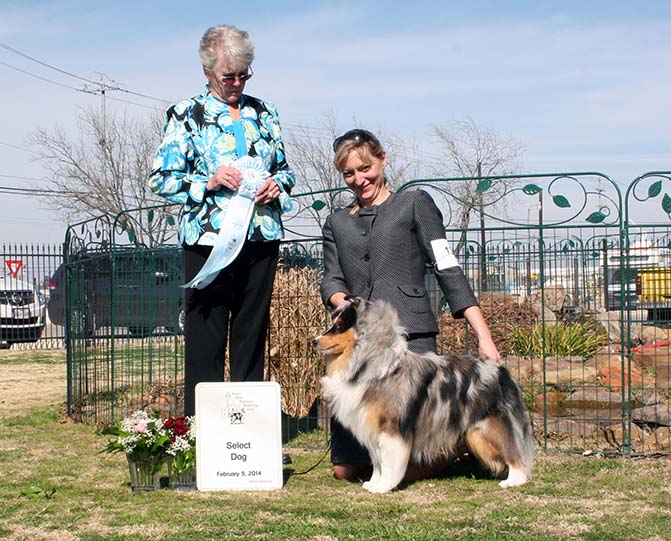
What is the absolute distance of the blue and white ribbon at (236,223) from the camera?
16.3ft

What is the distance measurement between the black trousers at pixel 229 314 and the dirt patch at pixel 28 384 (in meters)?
4.05

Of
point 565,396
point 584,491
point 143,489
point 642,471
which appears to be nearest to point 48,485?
point 143,489

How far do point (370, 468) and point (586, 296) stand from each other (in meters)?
4.47

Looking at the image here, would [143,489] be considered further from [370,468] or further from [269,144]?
[269,144]

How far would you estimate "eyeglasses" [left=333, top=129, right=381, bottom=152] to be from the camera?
508 cm

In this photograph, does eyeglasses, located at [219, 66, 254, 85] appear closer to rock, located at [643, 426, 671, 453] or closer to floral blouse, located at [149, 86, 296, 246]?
floral blouse, located at [149, 86, 296, 246]

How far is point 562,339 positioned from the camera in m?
9.63

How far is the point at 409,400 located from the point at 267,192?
141 cm

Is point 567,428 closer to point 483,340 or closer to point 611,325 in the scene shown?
point 483,340

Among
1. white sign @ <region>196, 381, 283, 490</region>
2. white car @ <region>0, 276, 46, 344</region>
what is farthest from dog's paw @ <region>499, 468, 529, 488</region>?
white car @ <region>0, 276, 46, 344</region>

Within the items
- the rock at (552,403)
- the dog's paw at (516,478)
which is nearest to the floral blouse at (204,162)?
the dog's paw at (516,478)

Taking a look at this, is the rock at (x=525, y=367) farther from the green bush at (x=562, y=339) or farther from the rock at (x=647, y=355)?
the rock at (x=647, y=355)

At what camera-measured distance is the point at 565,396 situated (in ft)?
27.0

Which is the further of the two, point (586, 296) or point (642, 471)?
point (586, 296)
